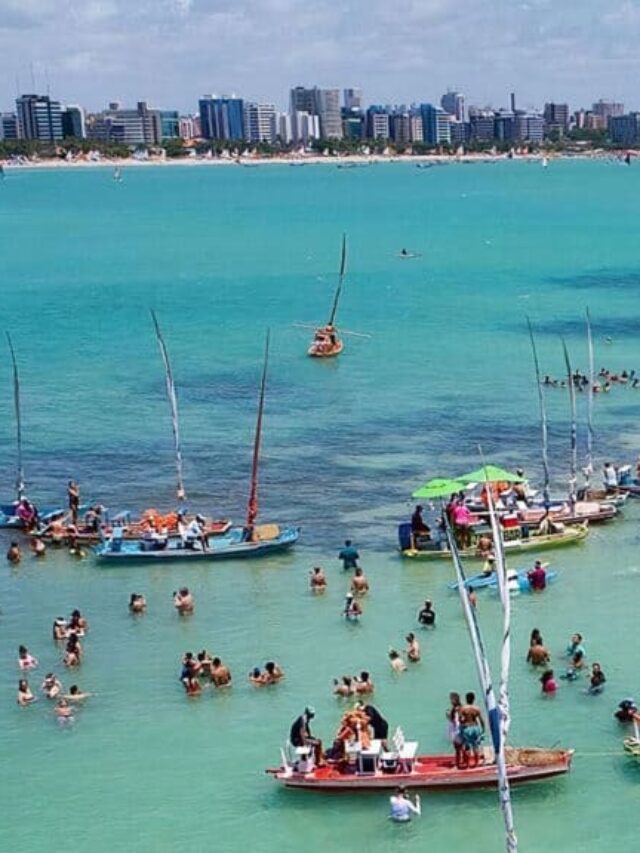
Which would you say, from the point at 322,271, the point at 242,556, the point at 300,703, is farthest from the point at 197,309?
the point at 300,703

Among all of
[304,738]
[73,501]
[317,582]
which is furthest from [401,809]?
[73,501]

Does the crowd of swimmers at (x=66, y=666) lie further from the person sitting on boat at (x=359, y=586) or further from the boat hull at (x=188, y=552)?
the person sitting on boat at (x=359, y=586)

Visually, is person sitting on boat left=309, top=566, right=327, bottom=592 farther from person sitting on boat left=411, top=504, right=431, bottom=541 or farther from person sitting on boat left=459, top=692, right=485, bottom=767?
person sitting on boat left=459, top=692, right=485, bottom=767

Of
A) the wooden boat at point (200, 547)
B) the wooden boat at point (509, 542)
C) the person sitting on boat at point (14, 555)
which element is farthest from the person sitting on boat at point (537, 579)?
the person sitting on boat at point (14, 555)

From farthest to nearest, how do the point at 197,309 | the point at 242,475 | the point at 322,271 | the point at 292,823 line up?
the point at 322,271 < the point at 197,309 < the point at 242,475 < the point at 292,823

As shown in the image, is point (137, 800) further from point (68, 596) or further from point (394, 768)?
point (68, 596)

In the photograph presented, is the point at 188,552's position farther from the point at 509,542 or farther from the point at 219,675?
the point at 219,675

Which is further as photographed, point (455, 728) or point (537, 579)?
point (537, 579)

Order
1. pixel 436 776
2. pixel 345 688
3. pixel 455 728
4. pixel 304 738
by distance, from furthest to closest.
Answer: pixel 345 688 → pixel 304 738 → pixel 455 728 → pixel 436 776
